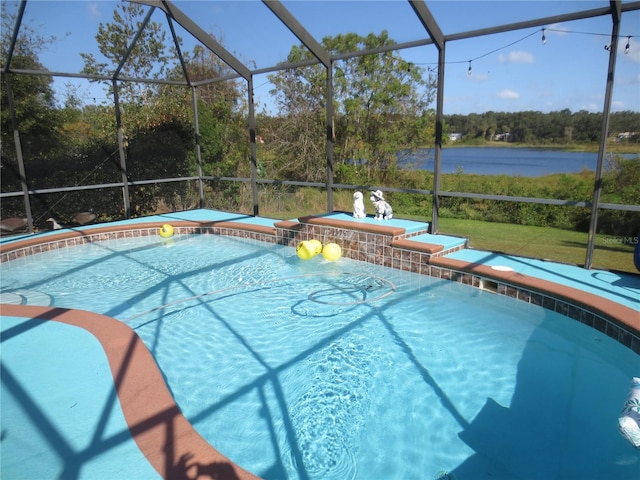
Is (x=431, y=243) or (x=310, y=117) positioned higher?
(x=310, y=117)

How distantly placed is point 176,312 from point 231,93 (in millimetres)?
9888

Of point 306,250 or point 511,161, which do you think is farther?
point 511,161

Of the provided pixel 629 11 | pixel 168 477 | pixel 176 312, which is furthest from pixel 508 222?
pixel 168 477

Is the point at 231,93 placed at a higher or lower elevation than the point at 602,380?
higher

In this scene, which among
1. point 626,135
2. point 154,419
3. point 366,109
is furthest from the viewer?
point 366,109

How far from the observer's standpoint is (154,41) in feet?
40.4

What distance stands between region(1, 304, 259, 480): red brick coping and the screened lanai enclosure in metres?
4.58

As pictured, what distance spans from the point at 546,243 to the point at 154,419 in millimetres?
7237

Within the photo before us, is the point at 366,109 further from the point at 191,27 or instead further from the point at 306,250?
the point at 306,250

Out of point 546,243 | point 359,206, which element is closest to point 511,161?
point 546,243

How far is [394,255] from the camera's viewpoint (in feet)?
20.7

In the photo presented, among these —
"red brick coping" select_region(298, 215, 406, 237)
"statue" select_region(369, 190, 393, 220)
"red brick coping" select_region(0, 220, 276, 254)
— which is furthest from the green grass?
"red brick coping" select_region(0, 220, 276, 254)

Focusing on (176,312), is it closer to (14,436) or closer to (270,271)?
(270,271)

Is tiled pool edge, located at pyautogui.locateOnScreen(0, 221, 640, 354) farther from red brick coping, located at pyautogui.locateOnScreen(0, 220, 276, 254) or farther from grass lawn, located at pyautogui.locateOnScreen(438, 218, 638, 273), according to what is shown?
grass lawn, located at pyautogui.locateOnScreen(438, 218, 638, 273)
